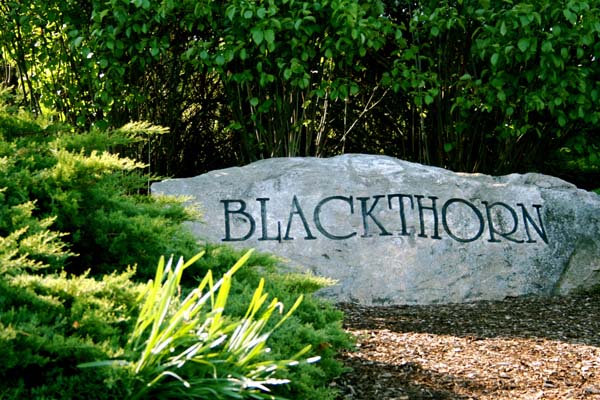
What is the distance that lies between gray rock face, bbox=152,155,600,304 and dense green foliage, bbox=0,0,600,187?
2.31 ft

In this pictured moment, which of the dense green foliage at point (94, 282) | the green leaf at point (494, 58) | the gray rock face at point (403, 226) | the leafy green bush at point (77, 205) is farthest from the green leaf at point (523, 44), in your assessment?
the leafy green bush at point (77, 205)

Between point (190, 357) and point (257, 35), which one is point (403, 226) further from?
point (190, 357)

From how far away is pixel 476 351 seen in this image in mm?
4066

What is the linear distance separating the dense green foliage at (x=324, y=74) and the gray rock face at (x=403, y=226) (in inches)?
27.7

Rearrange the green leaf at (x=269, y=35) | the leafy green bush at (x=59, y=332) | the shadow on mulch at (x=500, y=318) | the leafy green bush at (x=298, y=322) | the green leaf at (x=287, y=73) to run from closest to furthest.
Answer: the leafy green bush at (x=59, y=332)
the leafy green bush at (x=298, y=322)
the shadow on mulch at (x=500, y=318)
the green leaf at (x=269, y=35)
the green leaf at (x=287, y=73)

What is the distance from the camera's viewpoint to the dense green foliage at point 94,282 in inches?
88.0

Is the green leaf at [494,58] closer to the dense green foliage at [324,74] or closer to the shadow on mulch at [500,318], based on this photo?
the dense green foliage at [324,74]

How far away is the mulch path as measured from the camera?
11.4 ft

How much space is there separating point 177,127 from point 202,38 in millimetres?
1106

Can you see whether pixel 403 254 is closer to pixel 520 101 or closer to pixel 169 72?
pixel 520 101

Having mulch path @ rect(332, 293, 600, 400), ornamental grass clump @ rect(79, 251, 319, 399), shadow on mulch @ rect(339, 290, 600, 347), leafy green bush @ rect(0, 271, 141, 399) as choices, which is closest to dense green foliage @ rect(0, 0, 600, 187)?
shadow on mulch @ rect(339, 290, 600, 347)

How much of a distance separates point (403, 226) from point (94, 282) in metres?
3.33

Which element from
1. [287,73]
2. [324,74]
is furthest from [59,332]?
[324,74]

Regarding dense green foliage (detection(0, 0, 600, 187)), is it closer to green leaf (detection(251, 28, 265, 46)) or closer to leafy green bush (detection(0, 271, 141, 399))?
green leaf (detection(251, 28, 265, 46))
